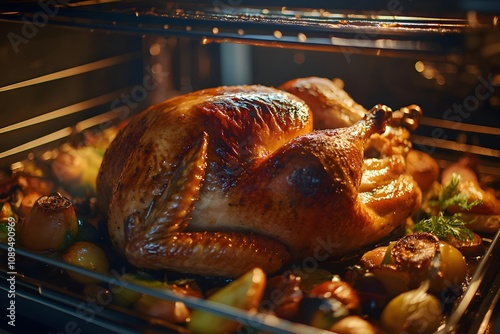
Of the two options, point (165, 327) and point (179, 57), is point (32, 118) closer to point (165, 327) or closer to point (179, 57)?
point (179, 57)

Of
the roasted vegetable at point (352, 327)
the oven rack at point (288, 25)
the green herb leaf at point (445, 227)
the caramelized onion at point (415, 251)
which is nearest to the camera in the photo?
the oven rack at point (288, 25)

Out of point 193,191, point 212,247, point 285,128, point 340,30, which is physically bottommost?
point 212,247

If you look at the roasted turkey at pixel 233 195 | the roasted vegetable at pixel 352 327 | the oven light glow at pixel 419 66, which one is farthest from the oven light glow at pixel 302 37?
the oven light glow at pixel 419 66

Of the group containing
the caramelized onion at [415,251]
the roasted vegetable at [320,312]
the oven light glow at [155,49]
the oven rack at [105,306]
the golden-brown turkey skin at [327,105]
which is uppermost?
the oven light glow at [155,49]

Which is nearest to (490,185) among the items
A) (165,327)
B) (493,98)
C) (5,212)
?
(493,98)

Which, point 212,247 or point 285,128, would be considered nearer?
point 212,247

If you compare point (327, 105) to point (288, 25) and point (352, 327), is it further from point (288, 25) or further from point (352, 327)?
point (352, 327)

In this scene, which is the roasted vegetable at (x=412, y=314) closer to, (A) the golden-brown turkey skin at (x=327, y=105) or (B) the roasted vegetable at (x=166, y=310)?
(B) the roasted vegetable at (x=166, y=310)

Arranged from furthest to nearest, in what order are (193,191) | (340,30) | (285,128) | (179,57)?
(179,57) < (285,128) < (193,191) < (340,30)
